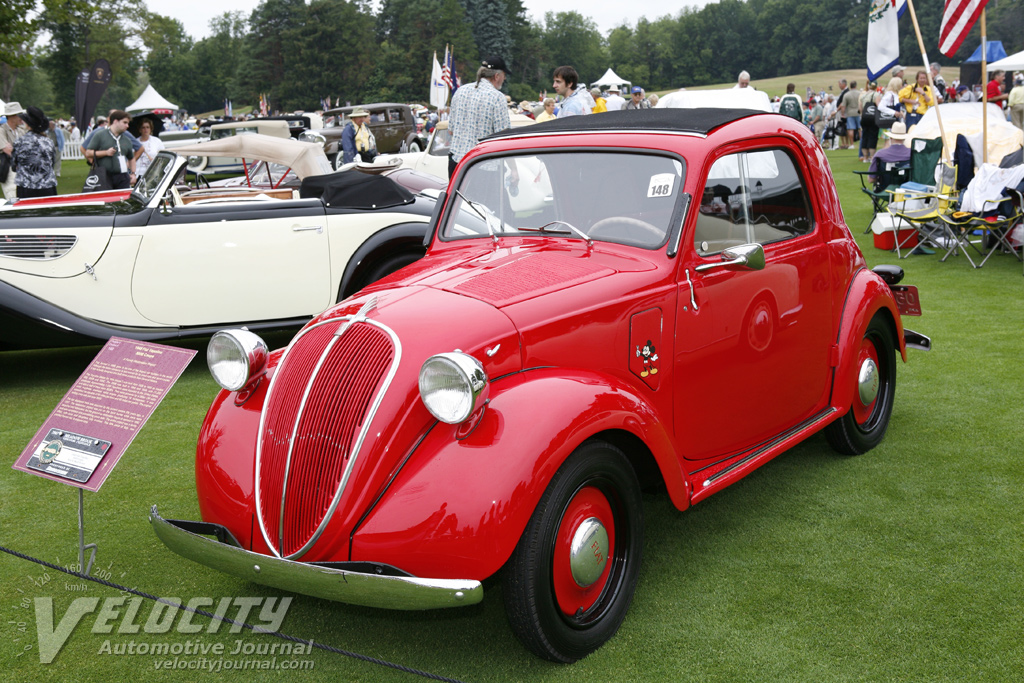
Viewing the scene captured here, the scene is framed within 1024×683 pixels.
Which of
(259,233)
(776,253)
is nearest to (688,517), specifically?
(776,253)

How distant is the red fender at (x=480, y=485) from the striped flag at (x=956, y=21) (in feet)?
27.6

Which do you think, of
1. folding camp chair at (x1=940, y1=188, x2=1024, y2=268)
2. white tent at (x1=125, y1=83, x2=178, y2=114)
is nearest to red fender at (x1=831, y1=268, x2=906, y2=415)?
folding camp chair at (x1=940, y1=188, x2=1024, y2=268)

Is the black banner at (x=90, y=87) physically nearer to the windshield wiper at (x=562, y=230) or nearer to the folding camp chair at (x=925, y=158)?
the folding camp chair at (x=925, y=158)

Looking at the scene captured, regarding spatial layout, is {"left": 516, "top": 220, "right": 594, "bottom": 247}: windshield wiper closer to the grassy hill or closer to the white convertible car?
the white convertible car

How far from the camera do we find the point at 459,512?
246 cm

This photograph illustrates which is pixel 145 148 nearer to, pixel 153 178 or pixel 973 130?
pixel 153 178

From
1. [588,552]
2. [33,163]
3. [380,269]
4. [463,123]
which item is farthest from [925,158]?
[33,163]

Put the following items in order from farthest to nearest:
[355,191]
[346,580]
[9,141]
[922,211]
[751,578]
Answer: [9,141] < [922,211] < [355,191] < [751,578] < [346,580]

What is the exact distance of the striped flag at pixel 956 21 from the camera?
29.6 ft

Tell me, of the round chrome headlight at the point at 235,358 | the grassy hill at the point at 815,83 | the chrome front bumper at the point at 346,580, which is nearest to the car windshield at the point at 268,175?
the round chrome headlight at the point at 235,358

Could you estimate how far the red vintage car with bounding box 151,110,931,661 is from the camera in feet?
8.35

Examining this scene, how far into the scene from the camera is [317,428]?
2.73 meters

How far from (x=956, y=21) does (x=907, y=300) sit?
608cm

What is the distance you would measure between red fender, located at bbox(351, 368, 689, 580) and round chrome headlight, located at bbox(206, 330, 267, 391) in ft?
2.73
